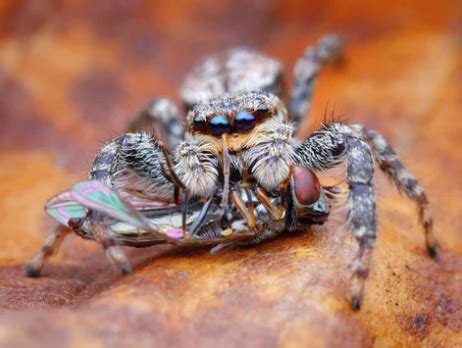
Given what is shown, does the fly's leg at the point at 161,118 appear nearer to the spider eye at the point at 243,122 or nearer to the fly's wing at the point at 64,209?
the spider eye at the point at 243,122

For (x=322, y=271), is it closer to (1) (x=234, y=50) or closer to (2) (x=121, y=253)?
(2) (x=121, y=253)

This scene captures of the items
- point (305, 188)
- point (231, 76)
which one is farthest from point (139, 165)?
point (231, 76)

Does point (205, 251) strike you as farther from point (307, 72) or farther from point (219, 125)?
point (307, 72)

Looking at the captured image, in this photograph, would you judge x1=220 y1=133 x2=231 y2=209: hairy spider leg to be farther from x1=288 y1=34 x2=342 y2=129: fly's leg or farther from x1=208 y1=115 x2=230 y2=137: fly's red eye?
x1=288 y1=34 x2=342 y2=129: fly's leg

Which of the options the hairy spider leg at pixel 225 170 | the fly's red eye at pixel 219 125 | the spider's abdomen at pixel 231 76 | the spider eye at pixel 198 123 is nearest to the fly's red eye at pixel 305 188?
the hairy spider leg at pixel 225 170

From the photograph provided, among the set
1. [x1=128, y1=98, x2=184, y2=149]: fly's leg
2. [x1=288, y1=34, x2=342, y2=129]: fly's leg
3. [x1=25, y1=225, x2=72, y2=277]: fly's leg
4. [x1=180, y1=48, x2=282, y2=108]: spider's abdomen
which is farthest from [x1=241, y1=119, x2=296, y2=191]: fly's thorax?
[x1=288, y1=34, x2=342, y2=129]: fly's leg

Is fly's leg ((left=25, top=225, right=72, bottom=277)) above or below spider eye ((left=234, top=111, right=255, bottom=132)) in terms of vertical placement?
below
